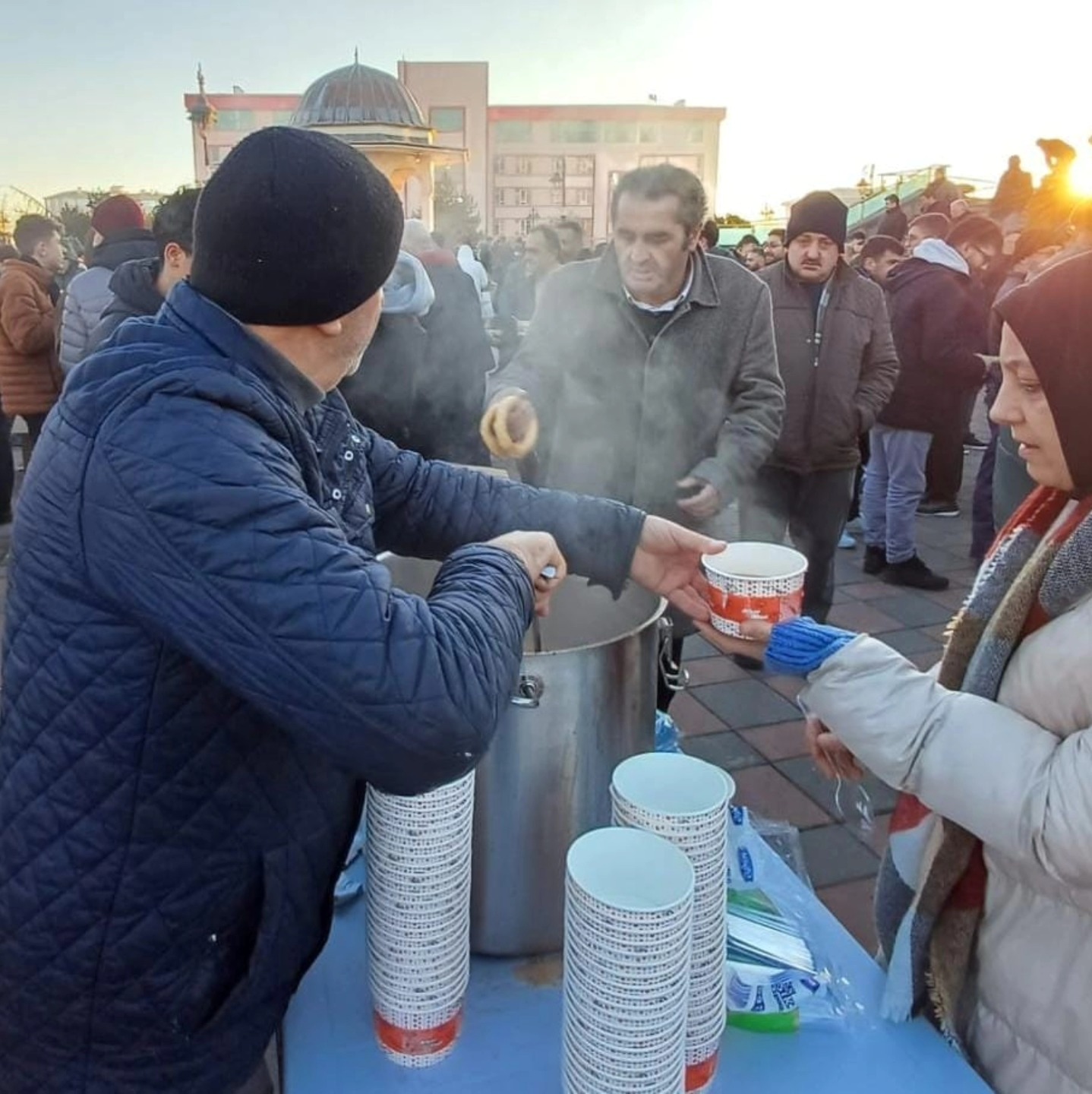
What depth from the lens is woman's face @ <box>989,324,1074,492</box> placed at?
1.24m

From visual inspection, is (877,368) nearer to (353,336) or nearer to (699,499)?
(699,499)

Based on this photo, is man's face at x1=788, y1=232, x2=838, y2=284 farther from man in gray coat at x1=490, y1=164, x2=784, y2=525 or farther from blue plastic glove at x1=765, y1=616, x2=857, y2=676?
blue plastic glove at x1=765, y1=616, x2=857, y2=676

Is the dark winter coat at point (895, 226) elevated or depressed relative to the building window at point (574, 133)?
depressed

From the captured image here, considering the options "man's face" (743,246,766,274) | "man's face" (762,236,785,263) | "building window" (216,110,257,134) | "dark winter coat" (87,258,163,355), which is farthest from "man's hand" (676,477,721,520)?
"building window" (216,110,257,134)

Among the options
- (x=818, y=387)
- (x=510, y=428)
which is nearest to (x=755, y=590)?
(x=510, y=428)

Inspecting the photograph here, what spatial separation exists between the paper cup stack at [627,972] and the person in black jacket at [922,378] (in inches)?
183

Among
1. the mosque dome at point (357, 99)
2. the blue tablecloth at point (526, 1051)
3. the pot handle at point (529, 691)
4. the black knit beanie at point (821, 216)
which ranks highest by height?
the mosque dome at point (357, 99)

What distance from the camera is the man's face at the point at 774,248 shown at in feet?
33.2

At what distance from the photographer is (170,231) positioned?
2.98m

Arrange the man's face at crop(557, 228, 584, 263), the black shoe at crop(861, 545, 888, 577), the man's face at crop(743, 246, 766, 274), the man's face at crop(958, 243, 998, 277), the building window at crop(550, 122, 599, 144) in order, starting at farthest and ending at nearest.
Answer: the building window at crop(550, 122, 599, 144)
the man's face at crop(743, 246, 766, 274)
the man's face at crop(557, 228, 584, 263)
the man's face at crop(958, 243, 998, 277)
the black shoe at crop(861, 545, 888, 577)

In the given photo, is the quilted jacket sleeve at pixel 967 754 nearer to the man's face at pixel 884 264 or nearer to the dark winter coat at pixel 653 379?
the dark winter coat at pixel 653 379

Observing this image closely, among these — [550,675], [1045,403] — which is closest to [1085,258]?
[1045,403]

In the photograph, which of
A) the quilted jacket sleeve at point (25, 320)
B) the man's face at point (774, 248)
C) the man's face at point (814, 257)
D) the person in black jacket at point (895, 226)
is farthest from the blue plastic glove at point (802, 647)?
the person in black jacket at point (895, 226)

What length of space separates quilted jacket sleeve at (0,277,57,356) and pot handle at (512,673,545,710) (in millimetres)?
5417
